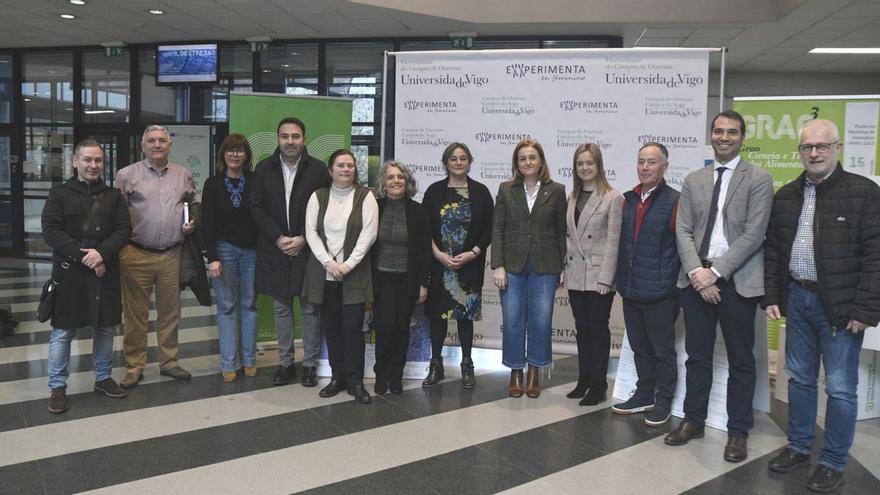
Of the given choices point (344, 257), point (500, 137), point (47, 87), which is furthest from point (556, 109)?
point (47, 87)

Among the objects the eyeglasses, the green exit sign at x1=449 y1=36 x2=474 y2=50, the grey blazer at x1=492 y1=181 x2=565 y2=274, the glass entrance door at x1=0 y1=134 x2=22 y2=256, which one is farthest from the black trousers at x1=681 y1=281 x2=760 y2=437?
the glass entrance door at x1=0 y1=134 x2=22 y2=256

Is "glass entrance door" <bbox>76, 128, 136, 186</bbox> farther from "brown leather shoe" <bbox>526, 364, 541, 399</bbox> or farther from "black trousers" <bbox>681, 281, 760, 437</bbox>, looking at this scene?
"black trousers" <bbox>681, 281, 760, 437</bbox>

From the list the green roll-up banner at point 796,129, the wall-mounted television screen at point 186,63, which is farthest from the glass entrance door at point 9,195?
the green roll-up banner at point 796,129

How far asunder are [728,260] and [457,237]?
158 centimetres

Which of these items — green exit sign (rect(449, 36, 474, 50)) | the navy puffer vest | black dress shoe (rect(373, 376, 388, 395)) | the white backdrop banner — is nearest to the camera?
the navy puffer vest

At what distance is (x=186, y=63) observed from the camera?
9.18 meters

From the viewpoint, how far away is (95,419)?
339 cm

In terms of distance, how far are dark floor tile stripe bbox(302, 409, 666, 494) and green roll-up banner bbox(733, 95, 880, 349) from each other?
163 cm

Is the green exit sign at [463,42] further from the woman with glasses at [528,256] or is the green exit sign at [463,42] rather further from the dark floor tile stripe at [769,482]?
the dark floor tile stripe at [769,482]

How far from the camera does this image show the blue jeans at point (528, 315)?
383 cm

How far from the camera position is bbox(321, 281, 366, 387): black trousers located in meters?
3.80

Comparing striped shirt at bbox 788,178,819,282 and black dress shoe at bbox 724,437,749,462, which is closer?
striped shirt at bbox 788,178,819,282

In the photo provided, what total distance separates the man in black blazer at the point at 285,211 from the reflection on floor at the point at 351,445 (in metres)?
0.69

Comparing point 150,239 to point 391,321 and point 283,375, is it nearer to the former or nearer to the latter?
point 283,375
